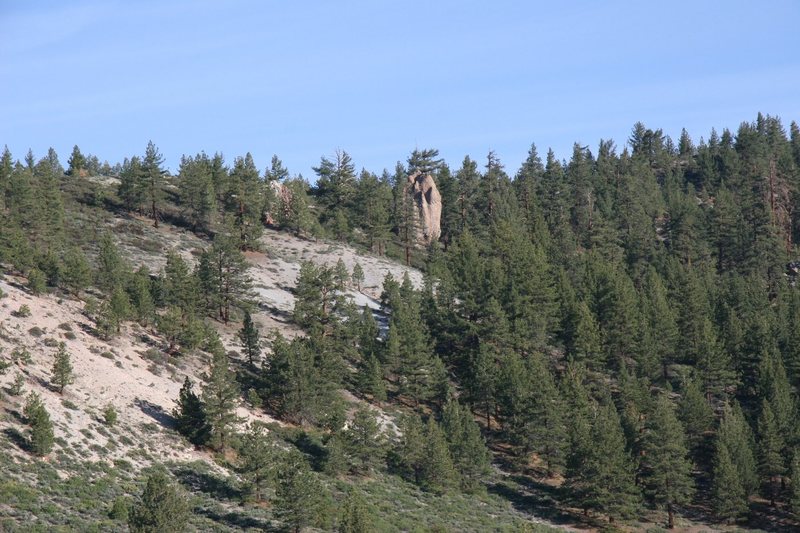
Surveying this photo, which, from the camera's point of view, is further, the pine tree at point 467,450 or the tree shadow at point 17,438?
the pine tree at point 467,450

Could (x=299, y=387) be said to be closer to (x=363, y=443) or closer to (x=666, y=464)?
(x=363, y=443)

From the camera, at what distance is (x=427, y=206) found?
424 ft

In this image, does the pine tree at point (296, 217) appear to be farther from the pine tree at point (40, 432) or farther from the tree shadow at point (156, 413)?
the pine tree at point (40, 432)

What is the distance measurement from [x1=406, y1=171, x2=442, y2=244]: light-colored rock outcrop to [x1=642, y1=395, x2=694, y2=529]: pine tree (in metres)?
57.5

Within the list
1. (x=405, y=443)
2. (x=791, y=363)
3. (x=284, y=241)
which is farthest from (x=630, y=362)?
(x=284, y=241)

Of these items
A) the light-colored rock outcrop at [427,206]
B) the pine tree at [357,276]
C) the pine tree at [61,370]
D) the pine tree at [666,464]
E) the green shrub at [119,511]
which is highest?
the light-colored rock outcrop at [427,206]

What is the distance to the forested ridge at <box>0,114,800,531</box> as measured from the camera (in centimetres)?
6706

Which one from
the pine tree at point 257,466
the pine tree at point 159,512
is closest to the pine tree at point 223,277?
the pine tree at point 257,466

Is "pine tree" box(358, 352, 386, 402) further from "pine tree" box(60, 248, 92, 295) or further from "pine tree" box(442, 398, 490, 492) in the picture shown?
"pine tree" box(60, 248, 92, 295)

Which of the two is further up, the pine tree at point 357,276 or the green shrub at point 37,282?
the pine tree at point 357,276

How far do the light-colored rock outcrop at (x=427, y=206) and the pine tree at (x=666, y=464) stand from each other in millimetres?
57474

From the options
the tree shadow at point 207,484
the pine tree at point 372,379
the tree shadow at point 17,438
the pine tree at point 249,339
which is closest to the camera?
the tree shadow at point 17,438

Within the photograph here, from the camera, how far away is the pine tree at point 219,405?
60438mm

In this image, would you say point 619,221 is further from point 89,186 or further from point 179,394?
point 179,394
